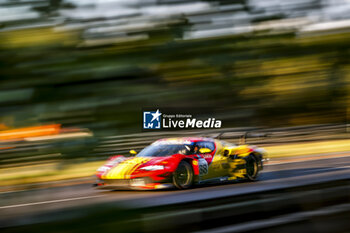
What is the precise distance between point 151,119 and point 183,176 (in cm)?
638

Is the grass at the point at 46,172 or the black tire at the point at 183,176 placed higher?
the grass at the point at 46,172

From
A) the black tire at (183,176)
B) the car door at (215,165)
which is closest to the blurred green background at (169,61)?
the car door at (215,165)

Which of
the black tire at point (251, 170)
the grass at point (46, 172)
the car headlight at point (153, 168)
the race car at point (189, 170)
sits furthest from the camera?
the black tire at point (251, 170)

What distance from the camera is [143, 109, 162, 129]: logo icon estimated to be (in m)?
1.40

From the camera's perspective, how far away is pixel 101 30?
1.36 meters

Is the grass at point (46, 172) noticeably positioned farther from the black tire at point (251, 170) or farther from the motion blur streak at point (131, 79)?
the black tire at point (251, 170)

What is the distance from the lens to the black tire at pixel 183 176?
763cm

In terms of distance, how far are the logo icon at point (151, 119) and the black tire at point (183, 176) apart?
20.4 feet

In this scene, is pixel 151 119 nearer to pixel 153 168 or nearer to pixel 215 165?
pixel 153 168

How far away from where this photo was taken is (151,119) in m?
1.42

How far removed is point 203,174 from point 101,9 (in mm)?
6696

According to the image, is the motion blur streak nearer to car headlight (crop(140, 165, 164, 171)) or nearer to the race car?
the race car

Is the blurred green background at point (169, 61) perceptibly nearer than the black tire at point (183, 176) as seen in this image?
Yes

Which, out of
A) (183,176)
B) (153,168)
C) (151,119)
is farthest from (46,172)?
(183,176)
